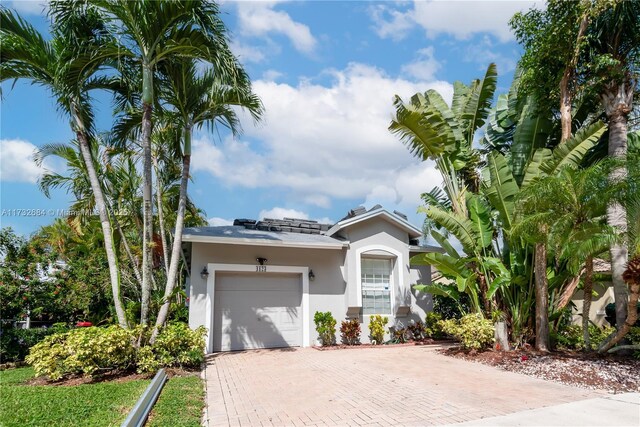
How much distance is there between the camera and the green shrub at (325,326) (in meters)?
12.6

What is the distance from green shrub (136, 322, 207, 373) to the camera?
326 inches

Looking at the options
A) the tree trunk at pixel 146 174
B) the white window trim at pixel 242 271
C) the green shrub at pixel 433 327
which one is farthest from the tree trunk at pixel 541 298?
the tree trunk at pixel 146 174

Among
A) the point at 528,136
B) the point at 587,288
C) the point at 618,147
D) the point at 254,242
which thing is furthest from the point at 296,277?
the point at 618,147

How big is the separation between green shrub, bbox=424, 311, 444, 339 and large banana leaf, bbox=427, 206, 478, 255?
347 cm

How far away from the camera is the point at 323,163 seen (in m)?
15.7

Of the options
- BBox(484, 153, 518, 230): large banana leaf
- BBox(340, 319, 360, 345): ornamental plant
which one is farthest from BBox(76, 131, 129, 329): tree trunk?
BBox(484, 153, 518, 230): large banana leaf

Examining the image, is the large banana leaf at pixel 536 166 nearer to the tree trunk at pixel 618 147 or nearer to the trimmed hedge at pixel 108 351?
the tree trunk at pixel 618 147

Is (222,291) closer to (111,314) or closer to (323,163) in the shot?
(111,314)

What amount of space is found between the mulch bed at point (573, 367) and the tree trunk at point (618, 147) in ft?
3.93

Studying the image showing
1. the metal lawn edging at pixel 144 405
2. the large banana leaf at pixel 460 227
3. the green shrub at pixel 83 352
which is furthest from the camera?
the large banana leaf at pixel 460 227

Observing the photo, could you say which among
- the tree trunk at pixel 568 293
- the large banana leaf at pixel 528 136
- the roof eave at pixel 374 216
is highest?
the large banana leaf at pixel 528 136

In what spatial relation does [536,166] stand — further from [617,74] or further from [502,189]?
[617,74]

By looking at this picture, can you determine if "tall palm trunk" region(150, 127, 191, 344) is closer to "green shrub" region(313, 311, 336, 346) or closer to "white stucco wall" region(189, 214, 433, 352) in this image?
"white stucco wall" region(189, 214, 433, 352)

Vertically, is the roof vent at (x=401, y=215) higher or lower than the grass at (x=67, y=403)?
higher
